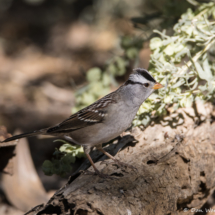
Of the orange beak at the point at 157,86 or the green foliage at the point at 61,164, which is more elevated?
the orange beak at the point at 157,86

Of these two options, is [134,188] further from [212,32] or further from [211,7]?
[211,7]

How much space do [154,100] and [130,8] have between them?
4374 millimetres

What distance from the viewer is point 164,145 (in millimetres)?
2637

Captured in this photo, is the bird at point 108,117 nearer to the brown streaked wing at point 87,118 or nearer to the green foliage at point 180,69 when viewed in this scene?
the brown streaked wing at point 87,118

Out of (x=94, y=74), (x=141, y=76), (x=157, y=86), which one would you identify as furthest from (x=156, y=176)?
(x=94, y=74)

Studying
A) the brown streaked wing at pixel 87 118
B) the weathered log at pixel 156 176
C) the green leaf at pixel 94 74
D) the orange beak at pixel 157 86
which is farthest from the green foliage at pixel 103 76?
the orange beak at pixel 157 86

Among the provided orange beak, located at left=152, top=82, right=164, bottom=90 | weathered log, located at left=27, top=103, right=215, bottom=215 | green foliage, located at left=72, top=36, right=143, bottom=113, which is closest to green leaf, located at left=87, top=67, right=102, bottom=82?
green foliage, located at left=72, top=36, right=143, bottom=113

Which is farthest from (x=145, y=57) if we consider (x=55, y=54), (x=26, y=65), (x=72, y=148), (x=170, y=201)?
(x=170, y=201)

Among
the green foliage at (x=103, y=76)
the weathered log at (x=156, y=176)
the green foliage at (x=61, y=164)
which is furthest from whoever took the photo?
the green foliage at (x=103, y=76)

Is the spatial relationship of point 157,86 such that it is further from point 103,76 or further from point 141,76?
point 103,76

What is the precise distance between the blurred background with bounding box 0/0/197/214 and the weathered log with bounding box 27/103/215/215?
4.02 ft

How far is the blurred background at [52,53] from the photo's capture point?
4926 millimetres

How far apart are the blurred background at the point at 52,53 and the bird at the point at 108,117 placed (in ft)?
3.19

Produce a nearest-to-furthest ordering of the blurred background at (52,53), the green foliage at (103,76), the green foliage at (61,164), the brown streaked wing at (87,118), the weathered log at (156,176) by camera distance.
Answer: the weathered log at (156,176), the green foliage at (61,164), the brown streaked wing at (87,118), the green foliage at (103,76), the blurred background at (52,53)
